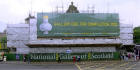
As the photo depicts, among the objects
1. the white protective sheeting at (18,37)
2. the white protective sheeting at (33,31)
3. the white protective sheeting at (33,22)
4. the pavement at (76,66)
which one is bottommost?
the pavement at (76,66)

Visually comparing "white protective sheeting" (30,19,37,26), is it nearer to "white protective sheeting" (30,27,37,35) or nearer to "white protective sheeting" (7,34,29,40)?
"white protective sheeting" (30,27,37,35)

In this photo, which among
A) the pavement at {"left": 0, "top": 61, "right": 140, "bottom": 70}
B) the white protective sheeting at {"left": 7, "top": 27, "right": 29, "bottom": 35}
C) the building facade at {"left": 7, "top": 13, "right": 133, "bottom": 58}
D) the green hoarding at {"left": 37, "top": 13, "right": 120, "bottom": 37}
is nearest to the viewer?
the pavement at {"left": 0, "top": 61, "right": 140, "bottom": 70}

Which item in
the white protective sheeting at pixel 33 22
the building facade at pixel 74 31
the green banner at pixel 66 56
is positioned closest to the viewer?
the green banner at pixel 66 56

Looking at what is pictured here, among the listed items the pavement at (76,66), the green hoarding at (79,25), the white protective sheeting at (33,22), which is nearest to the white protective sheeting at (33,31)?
the green hoarding at (79,25)

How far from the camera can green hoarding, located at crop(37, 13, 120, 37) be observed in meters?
36.8

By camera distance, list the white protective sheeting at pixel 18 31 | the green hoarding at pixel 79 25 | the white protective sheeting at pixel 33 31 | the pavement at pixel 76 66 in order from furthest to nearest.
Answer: the white protective sheeting at pixel 18 31
the white protective sheeting at pixel 33 31
the green hoarding at pixel 79 25
the pavement at pixel 76 66

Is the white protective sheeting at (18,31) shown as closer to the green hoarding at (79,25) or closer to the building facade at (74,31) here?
the building facade at (74,31)

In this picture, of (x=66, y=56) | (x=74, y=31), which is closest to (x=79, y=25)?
(x=74, y=31)

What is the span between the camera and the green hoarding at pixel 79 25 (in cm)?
3678

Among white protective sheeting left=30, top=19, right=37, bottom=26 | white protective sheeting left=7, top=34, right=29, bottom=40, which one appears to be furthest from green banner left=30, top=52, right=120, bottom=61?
white protective sheeting left=30, top=19, right=37, bottom=26

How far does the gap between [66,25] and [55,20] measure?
2168mm

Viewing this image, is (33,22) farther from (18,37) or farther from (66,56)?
(66,56)

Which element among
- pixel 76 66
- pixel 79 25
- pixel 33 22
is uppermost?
pixel 33 22

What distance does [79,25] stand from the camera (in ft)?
121
